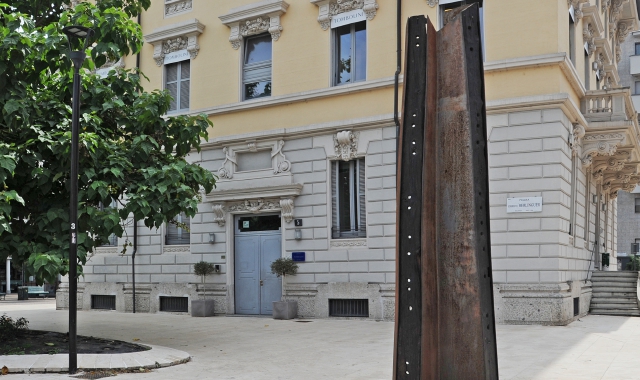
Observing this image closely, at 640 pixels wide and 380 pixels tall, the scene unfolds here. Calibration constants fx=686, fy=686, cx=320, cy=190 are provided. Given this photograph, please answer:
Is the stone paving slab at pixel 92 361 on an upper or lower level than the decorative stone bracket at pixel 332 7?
lower

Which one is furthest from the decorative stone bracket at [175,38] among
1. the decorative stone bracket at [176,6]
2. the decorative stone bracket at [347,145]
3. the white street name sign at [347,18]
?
the decorative stone bracket at [347,145]

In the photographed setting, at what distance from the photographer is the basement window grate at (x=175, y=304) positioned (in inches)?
889

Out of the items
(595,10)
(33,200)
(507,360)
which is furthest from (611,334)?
(33,200)

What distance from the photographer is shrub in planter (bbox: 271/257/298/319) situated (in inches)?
781

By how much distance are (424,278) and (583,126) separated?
15362mm

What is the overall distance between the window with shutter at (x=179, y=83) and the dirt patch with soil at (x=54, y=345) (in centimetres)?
1146

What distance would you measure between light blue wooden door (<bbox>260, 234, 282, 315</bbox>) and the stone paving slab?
29.7 ft

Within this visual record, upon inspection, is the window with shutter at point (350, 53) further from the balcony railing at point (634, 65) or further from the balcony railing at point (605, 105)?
the balcony railing at point (634, 65)

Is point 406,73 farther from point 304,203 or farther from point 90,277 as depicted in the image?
point 90,277

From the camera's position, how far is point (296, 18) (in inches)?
838

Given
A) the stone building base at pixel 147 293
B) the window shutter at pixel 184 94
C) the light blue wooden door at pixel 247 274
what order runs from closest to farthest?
the light blue wooden door at pixel 247 274 → the stone building base at pixel 147 293 → the window shutter at pixel 184 94

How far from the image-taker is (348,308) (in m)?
19.7

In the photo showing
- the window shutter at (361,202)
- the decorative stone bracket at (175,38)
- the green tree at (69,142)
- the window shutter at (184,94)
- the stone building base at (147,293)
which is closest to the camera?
the green tree at (69,142)

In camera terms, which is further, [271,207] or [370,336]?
[271,207]
